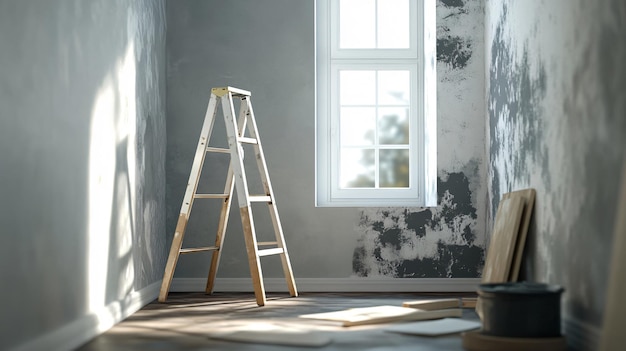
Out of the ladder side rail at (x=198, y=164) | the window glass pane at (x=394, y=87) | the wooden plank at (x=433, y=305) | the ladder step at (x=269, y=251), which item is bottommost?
the wooden plank at (x=433, y=305)

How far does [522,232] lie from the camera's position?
4211mm

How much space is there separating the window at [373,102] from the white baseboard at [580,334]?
8.80ft

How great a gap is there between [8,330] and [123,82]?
6.81 feet

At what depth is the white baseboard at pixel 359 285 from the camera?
18.9 ft

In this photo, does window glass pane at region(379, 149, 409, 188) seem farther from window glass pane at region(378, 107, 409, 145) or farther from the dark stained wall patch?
the dark stained wall patch

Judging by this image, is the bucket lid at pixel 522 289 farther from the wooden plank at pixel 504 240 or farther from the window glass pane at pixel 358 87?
the window glass pane at pixel 358 87

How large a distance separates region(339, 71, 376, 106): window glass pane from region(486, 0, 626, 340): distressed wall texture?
4.94ft

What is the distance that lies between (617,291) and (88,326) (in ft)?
7.60

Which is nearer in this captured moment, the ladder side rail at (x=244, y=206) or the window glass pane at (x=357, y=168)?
the ladder side rail at (x=244, y=206)

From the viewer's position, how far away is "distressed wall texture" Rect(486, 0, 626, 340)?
297 cm

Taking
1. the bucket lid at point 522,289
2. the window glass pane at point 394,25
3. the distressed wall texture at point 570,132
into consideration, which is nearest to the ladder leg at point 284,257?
the distressed wall texture at point 570,132

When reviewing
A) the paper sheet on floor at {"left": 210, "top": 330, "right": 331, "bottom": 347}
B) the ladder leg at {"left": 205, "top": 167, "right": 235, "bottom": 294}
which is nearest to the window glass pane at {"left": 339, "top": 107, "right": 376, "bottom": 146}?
the ladder leg at {"left": 205, "top": 167, "right": 235, "bottom": 294}

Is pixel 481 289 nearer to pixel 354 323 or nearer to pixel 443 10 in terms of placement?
pixel 354 323

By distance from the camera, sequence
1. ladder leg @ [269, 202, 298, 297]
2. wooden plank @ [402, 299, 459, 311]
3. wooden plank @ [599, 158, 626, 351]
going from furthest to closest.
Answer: ladder leg @ [269, 202, 298, 297]
wooden plank @ [402, 299, 459, 311]
wooden plank @ [599, 158, 626, 351]
